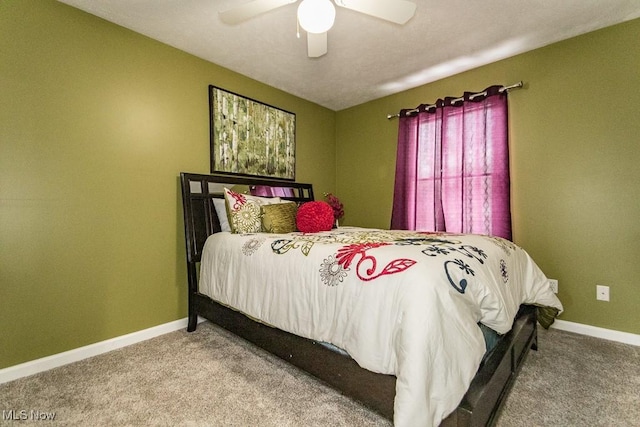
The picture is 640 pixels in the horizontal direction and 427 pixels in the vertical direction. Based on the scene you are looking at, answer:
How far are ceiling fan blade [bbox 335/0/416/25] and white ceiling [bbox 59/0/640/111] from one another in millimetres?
490

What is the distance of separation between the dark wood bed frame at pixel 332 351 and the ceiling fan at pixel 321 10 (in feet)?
4.39

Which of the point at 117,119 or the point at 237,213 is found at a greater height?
the point at 117,119

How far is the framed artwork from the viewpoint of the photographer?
277cm

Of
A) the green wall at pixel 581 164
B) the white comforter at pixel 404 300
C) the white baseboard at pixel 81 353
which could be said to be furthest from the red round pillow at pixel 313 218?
the green wall at pixel 581 164

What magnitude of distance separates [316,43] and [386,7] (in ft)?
1.61

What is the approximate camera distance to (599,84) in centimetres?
230

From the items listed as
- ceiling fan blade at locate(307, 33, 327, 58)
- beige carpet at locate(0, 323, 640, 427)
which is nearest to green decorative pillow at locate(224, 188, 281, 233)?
beige carpet at locate(0, 323, 640, 427)

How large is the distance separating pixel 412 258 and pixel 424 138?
2.34 metres

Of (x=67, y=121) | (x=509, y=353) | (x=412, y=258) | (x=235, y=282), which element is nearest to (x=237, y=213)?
(x=235, y=282)

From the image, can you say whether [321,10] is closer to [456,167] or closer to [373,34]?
[373,34]

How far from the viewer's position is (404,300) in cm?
111

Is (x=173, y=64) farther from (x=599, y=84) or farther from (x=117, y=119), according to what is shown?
(x=599, y=84)

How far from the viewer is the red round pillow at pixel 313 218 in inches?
94.1

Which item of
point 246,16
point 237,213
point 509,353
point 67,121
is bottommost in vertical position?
point 509,353
